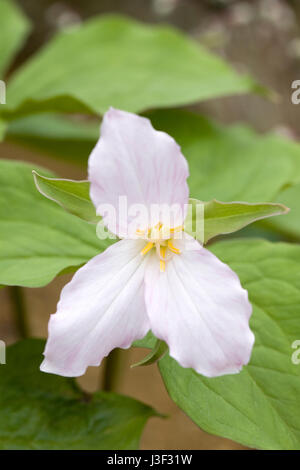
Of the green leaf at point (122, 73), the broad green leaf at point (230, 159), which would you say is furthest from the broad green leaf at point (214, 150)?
the green leaf at point (122, 73)

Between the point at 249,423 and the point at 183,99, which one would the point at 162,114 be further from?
the point at 249,423

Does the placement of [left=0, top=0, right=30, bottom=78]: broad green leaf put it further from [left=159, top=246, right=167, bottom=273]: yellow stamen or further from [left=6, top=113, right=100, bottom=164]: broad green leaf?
[left=159, top=246, right=167, bottom=273]: yellow stamen

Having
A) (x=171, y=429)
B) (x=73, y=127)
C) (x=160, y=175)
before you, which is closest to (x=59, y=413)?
(x=160, y=175)

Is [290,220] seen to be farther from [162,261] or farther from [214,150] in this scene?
[162,261]

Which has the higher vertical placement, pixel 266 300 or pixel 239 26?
pixel 239 26

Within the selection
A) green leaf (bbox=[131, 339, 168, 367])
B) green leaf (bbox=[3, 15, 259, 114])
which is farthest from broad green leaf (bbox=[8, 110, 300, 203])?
green leaf (bbox=[131, 339, 168, 367])

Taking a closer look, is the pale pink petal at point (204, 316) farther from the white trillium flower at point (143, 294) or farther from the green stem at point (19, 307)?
the green stem at point (19, 307)
